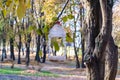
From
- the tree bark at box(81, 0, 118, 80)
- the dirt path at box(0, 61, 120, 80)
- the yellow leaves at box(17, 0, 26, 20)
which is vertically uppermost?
the yellow leaves at box(17, 0, 26, 20)

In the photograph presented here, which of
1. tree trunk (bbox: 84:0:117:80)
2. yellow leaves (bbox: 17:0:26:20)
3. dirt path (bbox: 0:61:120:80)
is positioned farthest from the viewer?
dirt path (bbox: 0:61:120:80)

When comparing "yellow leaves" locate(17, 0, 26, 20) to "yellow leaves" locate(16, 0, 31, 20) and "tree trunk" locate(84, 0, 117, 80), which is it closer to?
"yellow leaves" locate(16, 0, 31, 20)

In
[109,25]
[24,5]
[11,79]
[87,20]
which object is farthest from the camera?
[11,79]

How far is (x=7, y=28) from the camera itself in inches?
1464

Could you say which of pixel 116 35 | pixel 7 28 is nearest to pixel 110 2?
pixel 116 35

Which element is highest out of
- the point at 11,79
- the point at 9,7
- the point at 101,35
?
the point at 9,7

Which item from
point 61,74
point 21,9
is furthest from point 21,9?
point 61,74

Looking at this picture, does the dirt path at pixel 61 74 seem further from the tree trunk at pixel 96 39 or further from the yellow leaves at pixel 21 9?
the yellow leaves at pixel 21 9

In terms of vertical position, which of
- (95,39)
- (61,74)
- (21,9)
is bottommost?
(61,74)

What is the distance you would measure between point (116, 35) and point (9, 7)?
30252mm

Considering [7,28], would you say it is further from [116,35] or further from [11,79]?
[11,79]

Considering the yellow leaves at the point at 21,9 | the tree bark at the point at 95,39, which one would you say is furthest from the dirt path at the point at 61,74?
the yellow leaves at the point at 21,9

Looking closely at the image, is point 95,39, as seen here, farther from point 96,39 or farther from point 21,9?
point 21,9

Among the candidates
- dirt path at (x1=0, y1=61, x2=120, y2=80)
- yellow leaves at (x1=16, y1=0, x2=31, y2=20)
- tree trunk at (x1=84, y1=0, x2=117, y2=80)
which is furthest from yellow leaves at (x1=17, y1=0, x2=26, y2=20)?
dirt path at (x1=0, y1=61, x2=120, y2=80)
